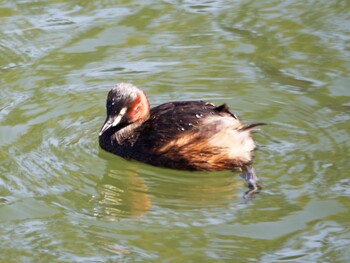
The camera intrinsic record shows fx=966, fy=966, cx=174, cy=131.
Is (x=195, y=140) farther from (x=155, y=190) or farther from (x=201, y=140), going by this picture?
(x=155, y=190)

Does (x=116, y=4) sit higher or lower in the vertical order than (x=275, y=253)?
higher

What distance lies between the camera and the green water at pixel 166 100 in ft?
20.0

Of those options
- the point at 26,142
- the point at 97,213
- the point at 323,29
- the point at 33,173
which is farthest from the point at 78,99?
the point at 323,29

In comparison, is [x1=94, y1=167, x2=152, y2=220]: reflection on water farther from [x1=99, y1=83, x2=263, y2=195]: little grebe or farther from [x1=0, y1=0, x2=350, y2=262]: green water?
[x1=99, y1=83, x2=263, y2=195]: little grebe

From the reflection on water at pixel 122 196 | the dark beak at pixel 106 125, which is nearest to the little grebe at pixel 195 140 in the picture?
the dark beak at pixel 106 125

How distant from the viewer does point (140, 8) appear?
1038cm

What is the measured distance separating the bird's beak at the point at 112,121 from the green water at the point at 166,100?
25 cm

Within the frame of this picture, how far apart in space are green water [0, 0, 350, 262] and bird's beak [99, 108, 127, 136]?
245 mm

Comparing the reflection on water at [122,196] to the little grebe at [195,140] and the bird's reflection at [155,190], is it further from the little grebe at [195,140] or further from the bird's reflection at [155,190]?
the little grebe at [195,140]

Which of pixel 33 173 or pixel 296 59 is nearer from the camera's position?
pixel 33 173

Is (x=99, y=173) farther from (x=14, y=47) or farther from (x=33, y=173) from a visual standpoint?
(x=14, y=47)

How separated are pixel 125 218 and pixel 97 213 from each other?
0.67 feet

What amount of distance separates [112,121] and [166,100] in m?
0.96

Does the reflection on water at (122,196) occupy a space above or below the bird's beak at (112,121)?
below
